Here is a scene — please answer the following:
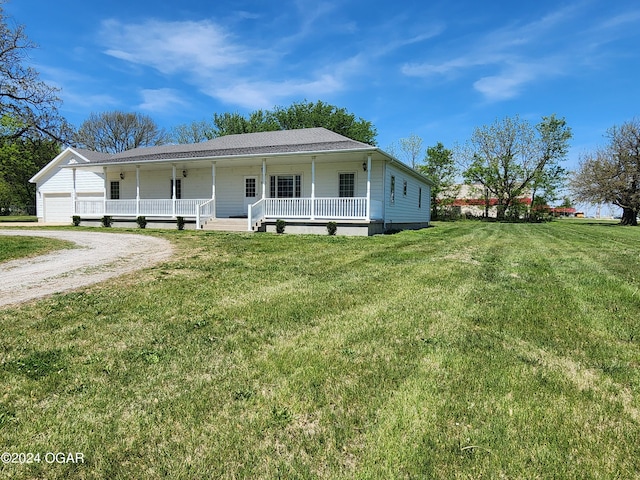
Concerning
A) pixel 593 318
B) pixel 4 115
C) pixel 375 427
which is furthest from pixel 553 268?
pixel 4 115

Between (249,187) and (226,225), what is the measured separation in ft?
10.2

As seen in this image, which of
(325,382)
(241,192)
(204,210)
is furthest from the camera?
(241,192)

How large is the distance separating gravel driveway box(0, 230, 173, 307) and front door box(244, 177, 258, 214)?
8.67 metres

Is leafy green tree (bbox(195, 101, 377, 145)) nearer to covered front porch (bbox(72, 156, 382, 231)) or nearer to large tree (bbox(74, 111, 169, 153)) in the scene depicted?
large tree (bbox(74, 111, 169, 153))

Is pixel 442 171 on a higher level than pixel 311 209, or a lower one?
higher

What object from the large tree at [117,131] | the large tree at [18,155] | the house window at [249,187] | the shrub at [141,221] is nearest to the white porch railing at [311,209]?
the house window at [249,187]

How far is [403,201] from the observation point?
18.9m

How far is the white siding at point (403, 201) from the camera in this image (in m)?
16.4

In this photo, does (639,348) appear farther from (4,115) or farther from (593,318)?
(4,115)

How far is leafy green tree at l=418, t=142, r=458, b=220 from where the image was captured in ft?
123

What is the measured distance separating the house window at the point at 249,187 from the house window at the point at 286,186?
37.5 inches

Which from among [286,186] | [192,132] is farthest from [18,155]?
[286,186]

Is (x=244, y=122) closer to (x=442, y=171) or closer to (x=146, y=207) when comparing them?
(x=442, y=171)

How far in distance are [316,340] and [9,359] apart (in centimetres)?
248
